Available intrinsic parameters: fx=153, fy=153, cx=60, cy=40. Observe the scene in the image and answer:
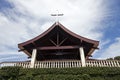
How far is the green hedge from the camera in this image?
434 inches

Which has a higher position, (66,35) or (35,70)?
(66,35)

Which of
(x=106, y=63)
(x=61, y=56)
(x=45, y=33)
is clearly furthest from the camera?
(x=61, y=56)

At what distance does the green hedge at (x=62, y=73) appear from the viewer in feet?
36.1

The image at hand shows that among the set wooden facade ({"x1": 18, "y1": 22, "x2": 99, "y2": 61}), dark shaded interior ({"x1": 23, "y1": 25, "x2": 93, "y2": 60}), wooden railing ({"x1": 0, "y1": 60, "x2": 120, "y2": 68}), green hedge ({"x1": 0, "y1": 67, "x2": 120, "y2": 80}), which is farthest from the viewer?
dark shaded interior ({"x1": 23, "y1": 25, "x2": 93, "y2": 60})

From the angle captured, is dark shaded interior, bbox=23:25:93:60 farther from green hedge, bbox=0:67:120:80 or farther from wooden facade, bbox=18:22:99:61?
green hedge, bbox=0:67:120:80

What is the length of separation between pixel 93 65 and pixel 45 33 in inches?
213

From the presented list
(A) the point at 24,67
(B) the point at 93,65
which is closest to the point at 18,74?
(A) the point at 24,67

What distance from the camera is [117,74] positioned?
36.9 ft

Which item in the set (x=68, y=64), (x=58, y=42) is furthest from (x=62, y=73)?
(x=58, y=42)

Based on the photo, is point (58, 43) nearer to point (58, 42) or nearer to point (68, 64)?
point (58, 42)

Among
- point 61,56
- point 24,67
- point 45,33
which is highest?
point 45,33

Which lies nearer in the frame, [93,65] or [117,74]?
[117,74]

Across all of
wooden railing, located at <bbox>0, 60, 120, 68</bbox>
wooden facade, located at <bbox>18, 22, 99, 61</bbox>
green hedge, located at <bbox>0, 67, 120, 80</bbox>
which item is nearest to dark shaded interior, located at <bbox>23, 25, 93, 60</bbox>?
wooden facade, located at <bbox>18, 22, 99, 61</bbox>

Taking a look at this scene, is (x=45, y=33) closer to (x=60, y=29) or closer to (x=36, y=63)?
(x=60, y=29)
